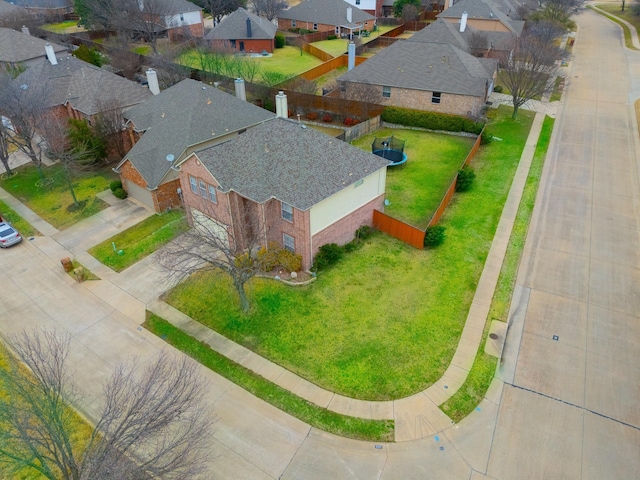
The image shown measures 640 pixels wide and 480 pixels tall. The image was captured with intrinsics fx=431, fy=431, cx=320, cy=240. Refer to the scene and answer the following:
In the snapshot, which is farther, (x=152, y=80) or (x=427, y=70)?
(x=427, y=70)

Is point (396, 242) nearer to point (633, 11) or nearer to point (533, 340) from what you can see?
point (533, 340)

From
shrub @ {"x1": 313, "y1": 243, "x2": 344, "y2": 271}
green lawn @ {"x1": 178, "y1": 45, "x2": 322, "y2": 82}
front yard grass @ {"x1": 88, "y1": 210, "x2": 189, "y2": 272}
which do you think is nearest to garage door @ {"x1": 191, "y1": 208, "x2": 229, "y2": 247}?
front yard grass @ {"x1": 88, "y1": 210, "x2": 189, "y2": 272}

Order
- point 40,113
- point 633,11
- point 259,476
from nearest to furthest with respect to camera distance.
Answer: point 259,476 → point 40,113 → point 633,11

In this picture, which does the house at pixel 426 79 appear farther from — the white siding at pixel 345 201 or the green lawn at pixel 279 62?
the white siding at pixel 345 201

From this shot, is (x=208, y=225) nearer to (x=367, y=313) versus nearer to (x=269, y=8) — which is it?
(x=367, y=313)

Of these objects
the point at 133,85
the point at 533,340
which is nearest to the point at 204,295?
the point at 533,340

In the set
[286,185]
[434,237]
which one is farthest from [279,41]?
[434,237]

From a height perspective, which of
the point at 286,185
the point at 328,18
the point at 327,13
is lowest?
the point at 286,185
